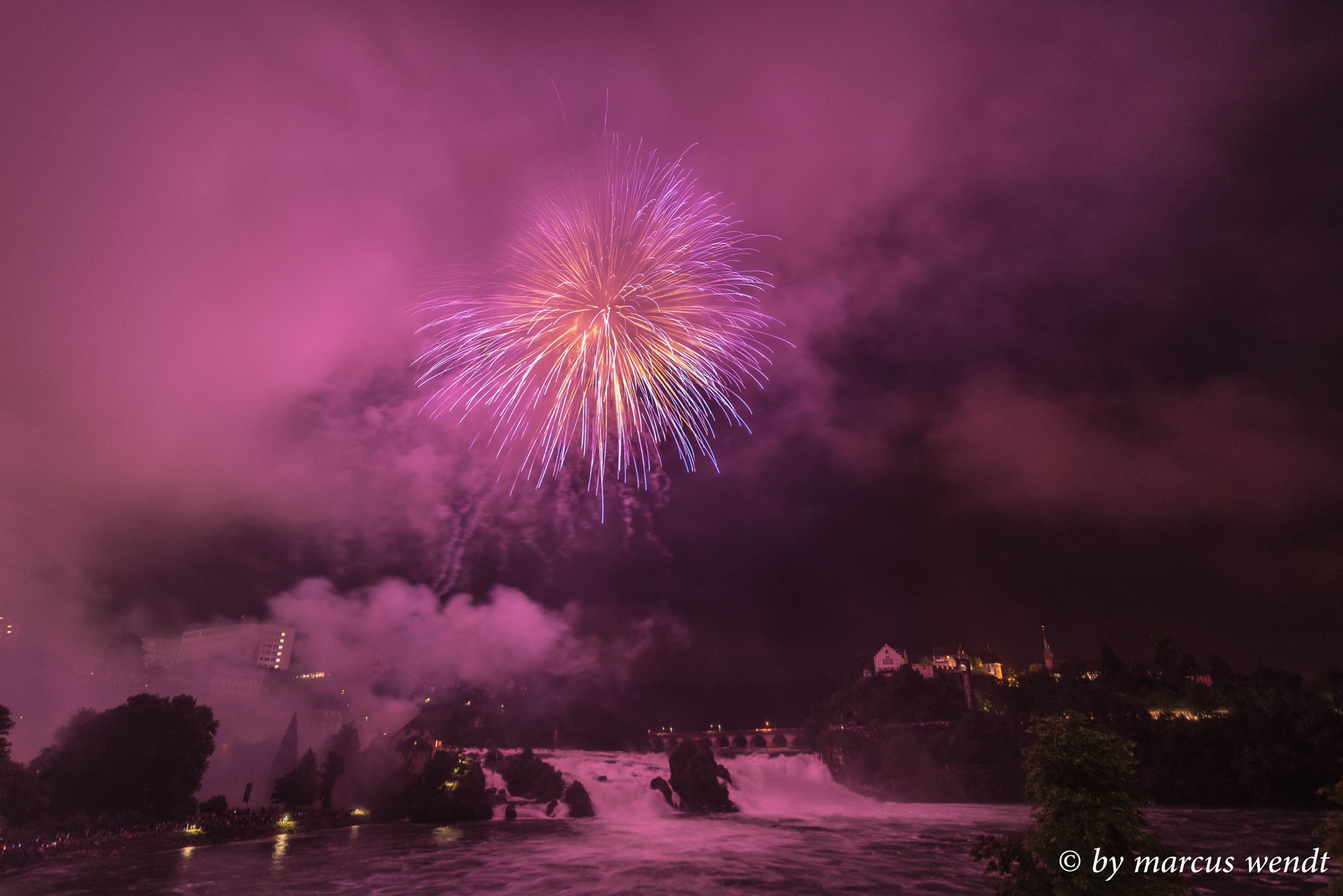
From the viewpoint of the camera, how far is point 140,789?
176ft

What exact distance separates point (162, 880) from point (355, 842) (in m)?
21.8

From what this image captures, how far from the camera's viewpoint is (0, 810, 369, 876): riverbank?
1651 inches

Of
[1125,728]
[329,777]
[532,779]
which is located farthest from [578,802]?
[1125,728]

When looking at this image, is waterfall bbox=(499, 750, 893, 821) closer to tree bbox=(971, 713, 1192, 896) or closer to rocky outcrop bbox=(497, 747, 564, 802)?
rocky outcrop bbox=(497, 747, 564, 802)

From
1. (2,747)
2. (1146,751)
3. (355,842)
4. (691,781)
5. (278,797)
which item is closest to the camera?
(2,747)

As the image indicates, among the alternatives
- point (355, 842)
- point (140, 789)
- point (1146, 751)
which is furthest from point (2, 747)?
point (1146, 751)

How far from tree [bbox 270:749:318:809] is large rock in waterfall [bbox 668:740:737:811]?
43748 mm

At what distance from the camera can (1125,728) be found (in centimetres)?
8019

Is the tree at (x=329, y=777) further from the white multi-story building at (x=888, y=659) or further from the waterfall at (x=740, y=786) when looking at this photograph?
the white multi-story building at (x=888, y=659)

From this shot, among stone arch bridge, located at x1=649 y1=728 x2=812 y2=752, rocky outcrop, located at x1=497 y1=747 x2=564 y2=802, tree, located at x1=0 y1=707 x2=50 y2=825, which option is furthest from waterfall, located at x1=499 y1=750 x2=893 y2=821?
tree, located at x1=0 y1=707 x2=50 y2=825

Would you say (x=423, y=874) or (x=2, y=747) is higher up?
(x=2, y=747)

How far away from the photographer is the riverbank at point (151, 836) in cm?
4194

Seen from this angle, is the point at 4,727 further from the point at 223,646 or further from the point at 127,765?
the point at 223,646

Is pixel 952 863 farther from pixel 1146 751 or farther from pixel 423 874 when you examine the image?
pixel 1146 751
